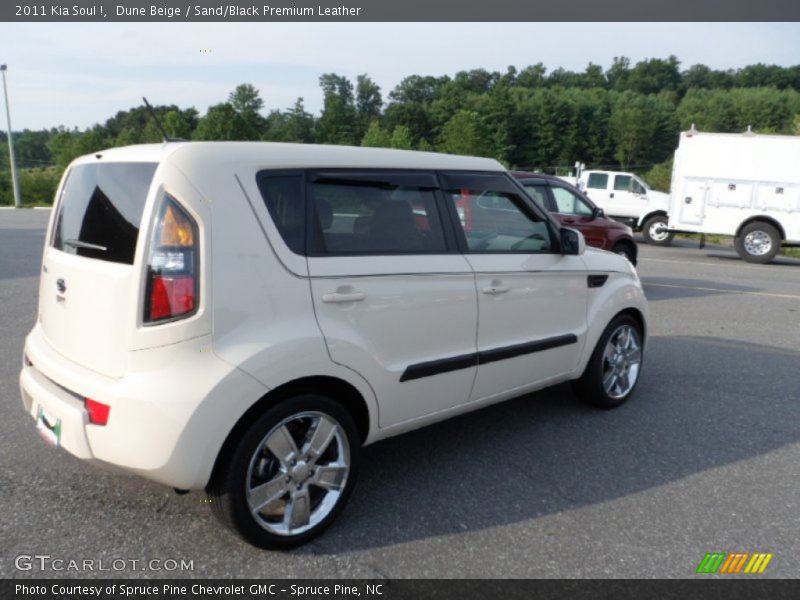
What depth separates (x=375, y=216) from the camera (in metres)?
3.28

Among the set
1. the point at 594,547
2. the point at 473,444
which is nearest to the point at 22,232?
the point at 473,444

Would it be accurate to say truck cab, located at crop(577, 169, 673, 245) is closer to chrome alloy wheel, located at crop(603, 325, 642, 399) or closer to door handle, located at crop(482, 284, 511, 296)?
chrome alloy wheel, located at crop(603, 325, 642, 399)

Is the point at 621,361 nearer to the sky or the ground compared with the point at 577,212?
nearer to the ground

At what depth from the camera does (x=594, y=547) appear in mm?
2998

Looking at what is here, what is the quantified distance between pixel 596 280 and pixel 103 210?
10.1 feet

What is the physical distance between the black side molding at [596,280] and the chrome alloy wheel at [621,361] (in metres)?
0.42

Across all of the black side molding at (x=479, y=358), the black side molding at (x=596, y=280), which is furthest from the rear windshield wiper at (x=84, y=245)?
the black side molding at (x=596, y=280)

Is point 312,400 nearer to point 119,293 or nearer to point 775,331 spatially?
point 119,293

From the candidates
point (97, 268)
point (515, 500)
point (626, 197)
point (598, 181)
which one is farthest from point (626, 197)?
point (97, 268)

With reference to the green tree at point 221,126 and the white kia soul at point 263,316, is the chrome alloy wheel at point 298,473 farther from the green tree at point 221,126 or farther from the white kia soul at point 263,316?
the green tree at point 221,126

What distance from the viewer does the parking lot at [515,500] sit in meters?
2.86

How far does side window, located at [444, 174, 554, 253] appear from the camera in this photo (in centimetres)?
370

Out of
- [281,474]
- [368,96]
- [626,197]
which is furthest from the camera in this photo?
[368,96]

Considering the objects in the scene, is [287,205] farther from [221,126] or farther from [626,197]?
[221,126]
